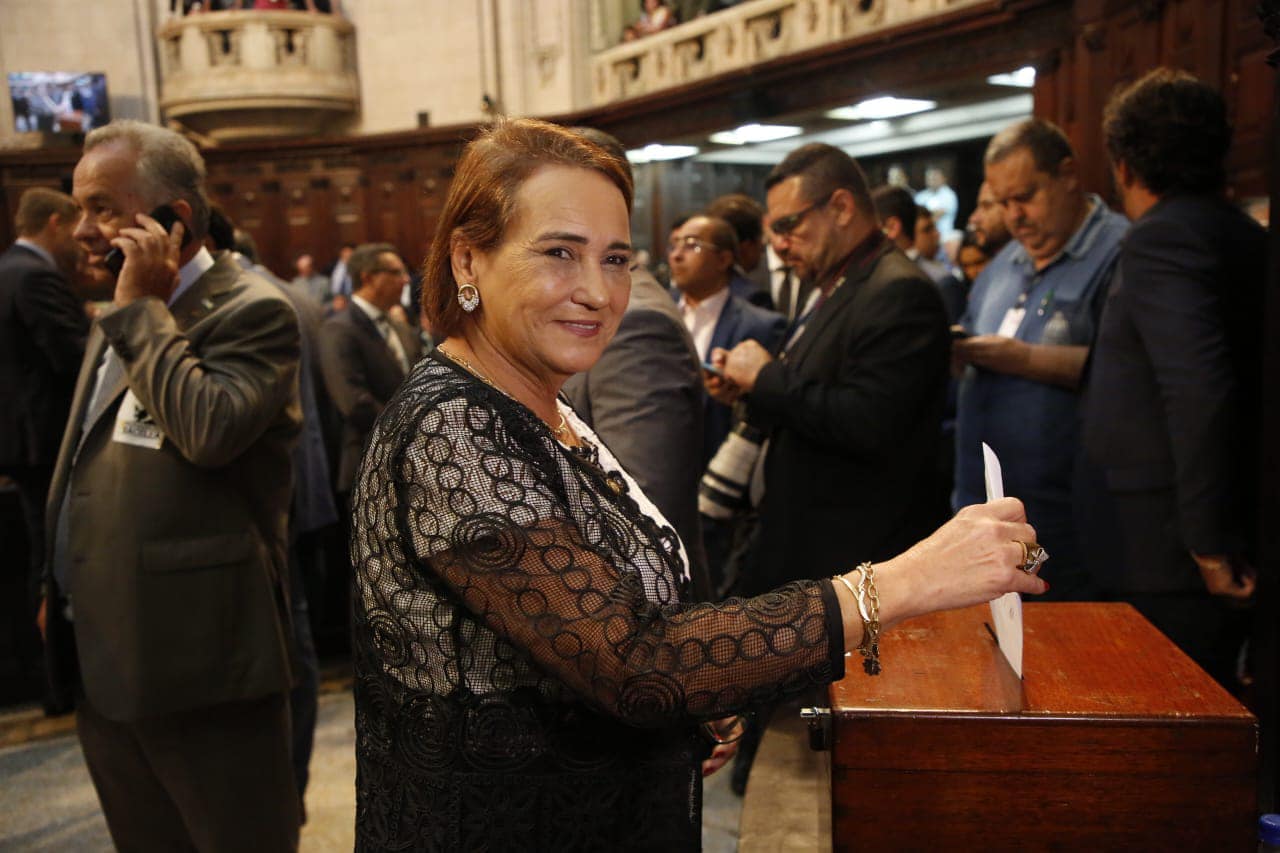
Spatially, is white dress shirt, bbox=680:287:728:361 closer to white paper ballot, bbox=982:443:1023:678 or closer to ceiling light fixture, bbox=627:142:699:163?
white paper ballot, bbox=982:443:1023:678

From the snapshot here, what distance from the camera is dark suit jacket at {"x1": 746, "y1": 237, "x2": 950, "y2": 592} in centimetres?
251

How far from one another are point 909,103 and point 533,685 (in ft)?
26.6

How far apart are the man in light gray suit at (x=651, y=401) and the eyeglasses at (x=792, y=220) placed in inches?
19.8

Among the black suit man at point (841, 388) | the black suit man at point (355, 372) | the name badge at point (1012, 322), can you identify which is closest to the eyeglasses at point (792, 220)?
the black suit man at point (841, 388)

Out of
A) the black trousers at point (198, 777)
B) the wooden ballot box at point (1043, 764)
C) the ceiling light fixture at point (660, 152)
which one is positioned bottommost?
the black trousers at point (198, 777)

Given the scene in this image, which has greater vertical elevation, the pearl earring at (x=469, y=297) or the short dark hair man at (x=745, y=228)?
the short dark hair man at (x=745, y=228)

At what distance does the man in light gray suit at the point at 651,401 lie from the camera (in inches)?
89.2

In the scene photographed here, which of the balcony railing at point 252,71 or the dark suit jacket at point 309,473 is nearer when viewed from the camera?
the dark suit jacket at point 309,473

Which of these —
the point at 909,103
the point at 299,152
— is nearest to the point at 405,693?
the point at 909,103

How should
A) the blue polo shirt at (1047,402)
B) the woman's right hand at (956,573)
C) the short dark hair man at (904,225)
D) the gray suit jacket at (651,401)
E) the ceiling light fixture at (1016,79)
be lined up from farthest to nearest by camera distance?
the ceiling light fixture at (1016,79), the short dark hair man at (904,225), the blue polo shirt at (1047,402), the gray suit jacket at (651,401), the woman's right hand at (956,573)

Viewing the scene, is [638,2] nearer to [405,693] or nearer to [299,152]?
[299,152]

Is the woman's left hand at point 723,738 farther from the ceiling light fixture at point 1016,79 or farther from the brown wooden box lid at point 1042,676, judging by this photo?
the ceiling light fixture at point 1016,79

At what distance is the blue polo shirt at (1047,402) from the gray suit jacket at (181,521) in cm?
174

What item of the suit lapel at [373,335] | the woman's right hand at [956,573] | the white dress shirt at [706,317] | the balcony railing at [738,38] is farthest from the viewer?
the balcony railing at [738,38]
